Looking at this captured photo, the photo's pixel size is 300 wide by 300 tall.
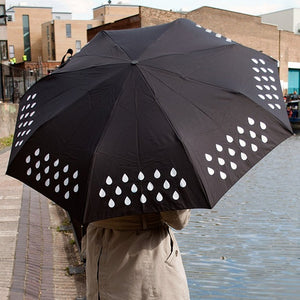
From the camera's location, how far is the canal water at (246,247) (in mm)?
5582

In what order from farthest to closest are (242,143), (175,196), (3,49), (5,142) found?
(3,49) → (5,142) → (242,143) → (175,196)

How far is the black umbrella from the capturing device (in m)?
1.91

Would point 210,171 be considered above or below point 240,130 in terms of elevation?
below

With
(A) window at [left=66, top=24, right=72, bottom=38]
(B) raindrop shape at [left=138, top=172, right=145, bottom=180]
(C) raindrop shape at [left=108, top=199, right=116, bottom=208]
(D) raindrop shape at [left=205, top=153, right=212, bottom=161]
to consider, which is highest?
(A) window at [left=66, top=24, right=72, bottom=38]

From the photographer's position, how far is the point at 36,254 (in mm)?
5051

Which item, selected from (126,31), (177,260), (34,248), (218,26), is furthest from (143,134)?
(218,26)

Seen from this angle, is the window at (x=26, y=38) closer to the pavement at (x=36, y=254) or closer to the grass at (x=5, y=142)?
the grass at (x=5, y=142)

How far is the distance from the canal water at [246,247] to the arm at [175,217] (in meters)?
3.45

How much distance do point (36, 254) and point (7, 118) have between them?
589 inches

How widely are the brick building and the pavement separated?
33.8m

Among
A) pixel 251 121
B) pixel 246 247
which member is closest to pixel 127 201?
pixel 251 121

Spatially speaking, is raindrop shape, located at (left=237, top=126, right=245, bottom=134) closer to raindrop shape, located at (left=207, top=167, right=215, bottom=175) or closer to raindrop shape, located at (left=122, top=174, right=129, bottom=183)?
raindrop shape, located at (left=207, top=167, right=215, bottom=175)

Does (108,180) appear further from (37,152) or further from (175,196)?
(37,152)

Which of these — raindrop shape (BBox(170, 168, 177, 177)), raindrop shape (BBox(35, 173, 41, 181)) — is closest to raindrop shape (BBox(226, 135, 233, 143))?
raindrop shape (BBox(170, 168, 177, 177))
